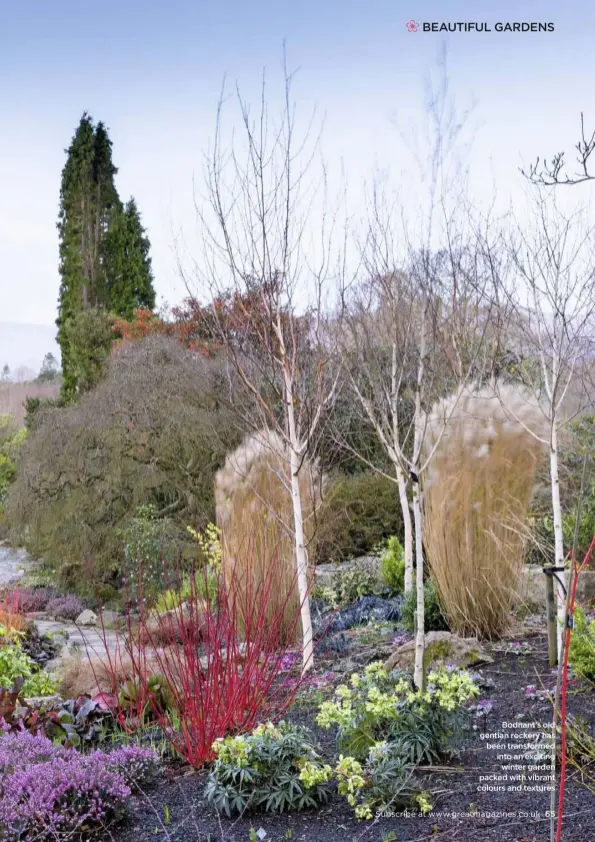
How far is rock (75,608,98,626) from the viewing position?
8891 millimetres

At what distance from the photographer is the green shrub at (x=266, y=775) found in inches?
116

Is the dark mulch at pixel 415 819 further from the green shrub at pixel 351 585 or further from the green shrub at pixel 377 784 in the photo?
the green shrub at pixel 351 585

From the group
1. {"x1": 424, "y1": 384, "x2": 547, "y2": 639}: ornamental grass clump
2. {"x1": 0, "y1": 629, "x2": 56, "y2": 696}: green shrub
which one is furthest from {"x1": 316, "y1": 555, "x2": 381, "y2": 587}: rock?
{"x1": 0, "y1": 629, "x2": 56, "y2": 696}: green shrub

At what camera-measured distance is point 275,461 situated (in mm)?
6789

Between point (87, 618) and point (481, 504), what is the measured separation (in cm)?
528

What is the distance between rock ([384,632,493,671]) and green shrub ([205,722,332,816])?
1.70 metres

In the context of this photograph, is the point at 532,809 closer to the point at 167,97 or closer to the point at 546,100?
the point at 546,100

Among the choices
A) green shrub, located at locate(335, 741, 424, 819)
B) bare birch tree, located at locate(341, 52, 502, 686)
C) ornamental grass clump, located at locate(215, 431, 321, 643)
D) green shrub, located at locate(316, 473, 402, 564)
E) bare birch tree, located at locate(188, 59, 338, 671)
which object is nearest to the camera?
green shrub, located at locate(335, 741, 424, 819)

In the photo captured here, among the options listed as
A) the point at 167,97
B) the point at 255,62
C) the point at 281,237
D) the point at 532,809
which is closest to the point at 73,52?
the point at 167,97

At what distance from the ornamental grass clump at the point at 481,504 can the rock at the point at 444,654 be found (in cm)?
56

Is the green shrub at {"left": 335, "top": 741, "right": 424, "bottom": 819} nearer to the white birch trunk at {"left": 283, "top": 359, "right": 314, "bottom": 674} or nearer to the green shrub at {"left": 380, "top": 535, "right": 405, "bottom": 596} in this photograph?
the white birch trunk at {"left": 283, "top": 359, "right": 314, "bottom": 674}

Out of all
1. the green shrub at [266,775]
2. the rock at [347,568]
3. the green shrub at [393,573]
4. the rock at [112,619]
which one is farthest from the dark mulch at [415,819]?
the rock at [112,619]

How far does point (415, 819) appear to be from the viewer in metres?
2.84

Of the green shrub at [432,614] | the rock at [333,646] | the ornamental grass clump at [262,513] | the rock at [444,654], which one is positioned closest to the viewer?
the rock at [444,654]
